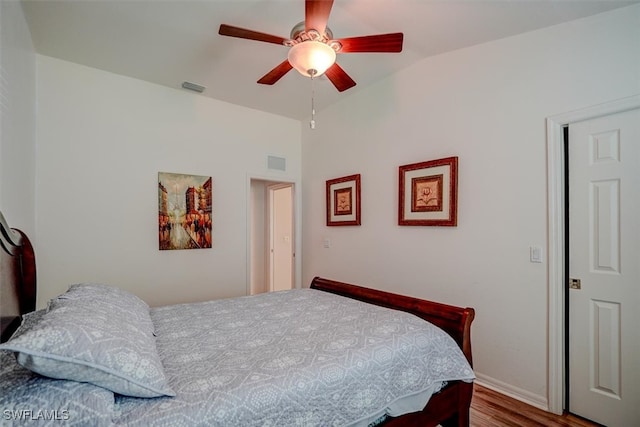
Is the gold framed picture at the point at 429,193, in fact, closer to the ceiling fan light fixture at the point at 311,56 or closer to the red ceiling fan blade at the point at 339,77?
the red ceiling fan blade at the point at 339,77

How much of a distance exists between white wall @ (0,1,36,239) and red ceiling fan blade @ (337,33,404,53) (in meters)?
1.95

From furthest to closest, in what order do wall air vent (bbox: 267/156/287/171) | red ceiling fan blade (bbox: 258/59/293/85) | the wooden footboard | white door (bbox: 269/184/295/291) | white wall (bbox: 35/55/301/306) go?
white door (bbox: 269/184/295/291), wall air vent (bbox: 267/156/287/171), white wall (bbox: 35/55/301/306), red ceiling fan blade (bbox: 258/59/293/85), the wooden footboard

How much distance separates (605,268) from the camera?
6.31 ft

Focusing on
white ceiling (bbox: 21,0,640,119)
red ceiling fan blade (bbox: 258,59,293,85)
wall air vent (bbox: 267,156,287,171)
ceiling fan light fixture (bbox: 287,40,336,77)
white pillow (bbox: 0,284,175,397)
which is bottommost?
white pillow (bbox: 0,284,175,397)

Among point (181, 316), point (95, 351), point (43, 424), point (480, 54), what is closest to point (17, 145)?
point (181, 316)

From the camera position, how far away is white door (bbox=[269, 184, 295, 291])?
493 centimetres

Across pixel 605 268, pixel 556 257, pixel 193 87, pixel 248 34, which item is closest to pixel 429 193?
pixel 556 257

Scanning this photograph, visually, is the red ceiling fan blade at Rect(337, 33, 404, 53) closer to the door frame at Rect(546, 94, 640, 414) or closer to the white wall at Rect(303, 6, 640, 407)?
the white wall at Rect(303, 6, 640, 407)

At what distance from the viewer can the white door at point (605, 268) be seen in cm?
181

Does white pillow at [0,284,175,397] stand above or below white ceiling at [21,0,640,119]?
below

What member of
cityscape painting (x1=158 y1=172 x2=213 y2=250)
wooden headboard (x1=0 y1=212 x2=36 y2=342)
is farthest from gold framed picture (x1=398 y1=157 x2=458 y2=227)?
wooden headboard (x1=0 y1=212 x2=36 y2=342)

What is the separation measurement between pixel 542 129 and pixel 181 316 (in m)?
2.83

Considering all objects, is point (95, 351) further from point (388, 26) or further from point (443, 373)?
point (388, 26)

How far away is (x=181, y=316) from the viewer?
198 centimetres
